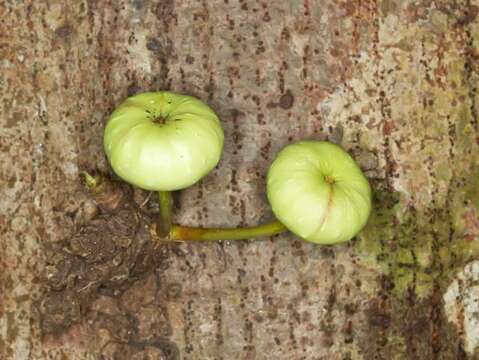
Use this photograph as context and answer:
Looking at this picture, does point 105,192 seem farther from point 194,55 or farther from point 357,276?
point 357,276

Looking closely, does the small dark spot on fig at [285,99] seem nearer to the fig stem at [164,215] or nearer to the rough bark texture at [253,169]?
the rough bark texture at [253,169]

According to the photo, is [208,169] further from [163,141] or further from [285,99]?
[285,99]

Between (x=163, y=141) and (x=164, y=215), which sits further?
(x=164, y=215)

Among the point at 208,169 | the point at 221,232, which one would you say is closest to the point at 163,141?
the point at 208,169

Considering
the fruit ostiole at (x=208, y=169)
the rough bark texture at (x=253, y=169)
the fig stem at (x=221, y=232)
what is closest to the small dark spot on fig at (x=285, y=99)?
the rough bark texture at (x=253, y=169)

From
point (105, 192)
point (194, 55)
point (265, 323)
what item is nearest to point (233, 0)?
point (194, 55)

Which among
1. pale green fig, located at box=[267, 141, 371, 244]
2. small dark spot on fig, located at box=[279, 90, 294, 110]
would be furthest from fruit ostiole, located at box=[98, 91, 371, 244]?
small dark spot on fig, located at box=[279, 90, 294, 110]
